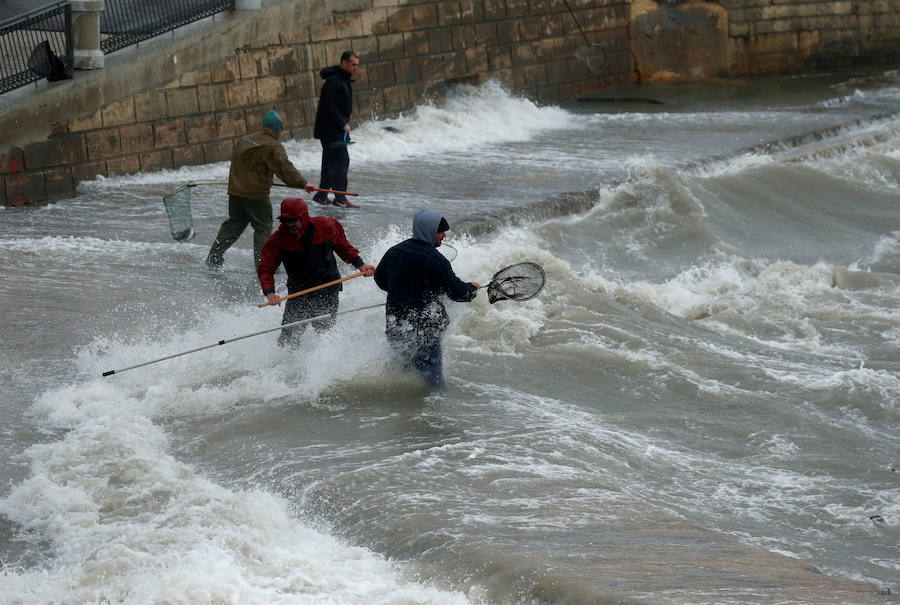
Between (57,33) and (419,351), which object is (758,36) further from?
(419,351)

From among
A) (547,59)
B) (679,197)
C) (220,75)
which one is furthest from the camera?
(547,59)

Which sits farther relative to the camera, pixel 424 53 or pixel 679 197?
→ pixel 424 53

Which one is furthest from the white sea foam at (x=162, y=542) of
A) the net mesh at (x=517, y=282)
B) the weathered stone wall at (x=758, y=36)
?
the weathered stone wall at (x=758, y=36)

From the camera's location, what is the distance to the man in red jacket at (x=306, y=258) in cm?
748

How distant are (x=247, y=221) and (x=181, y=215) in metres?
0.67

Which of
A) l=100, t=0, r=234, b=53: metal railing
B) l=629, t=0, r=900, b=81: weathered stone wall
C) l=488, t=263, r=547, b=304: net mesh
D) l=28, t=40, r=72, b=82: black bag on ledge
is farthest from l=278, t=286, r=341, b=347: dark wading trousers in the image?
l=629, t=0, r=900, b=81: weathered stone wall

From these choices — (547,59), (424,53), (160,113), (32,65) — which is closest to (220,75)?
(160,113)

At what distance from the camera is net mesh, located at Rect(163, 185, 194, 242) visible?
399 inches

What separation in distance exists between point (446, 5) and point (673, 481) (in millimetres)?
13256

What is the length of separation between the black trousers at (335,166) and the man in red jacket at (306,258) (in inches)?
180

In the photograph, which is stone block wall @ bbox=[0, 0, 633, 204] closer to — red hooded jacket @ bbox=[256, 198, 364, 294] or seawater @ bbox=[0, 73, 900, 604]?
seawater @ bbox=[0, 73, 900, 604]

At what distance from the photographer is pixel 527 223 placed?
12.6 m

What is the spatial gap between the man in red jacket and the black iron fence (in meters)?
6.32

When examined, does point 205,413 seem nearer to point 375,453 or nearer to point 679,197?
point 375,453
